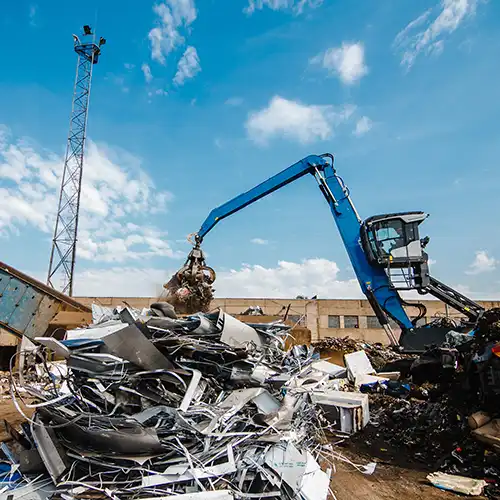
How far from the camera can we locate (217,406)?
3.34 meters

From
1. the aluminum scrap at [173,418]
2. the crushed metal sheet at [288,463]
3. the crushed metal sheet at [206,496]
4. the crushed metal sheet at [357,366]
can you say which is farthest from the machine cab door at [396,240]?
the crushed metal sheet at [206,496]

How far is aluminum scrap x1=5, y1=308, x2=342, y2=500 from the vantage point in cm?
271

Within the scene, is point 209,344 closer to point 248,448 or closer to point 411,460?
point 248,448

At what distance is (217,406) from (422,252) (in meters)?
6.32

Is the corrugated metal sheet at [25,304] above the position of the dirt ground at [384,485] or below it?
above

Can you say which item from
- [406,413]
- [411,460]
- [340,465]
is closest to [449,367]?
[406,413]

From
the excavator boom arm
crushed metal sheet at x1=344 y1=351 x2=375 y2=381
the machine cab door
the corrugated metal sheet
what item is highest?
the excavator boom arm

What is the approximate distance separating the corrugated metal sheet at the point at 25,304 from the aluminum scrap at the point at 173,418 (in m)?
4.01

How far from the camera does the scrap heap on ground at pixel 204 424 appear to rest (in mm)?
2727

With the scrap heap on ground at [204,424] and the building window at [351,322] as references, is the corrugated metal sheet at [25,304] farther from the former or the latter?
the building window at [351,322]

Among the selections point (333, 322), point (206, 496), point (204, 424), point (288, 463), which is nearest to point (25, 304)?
point (204, 424)

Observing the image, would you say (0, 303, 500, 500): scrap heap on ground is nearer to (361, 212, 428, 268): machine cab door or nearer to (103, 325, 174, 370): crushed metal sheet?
(103, 325, 174, 370): crushed metal sheet

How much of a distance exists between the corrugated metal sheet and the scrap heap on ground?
3.59 metres

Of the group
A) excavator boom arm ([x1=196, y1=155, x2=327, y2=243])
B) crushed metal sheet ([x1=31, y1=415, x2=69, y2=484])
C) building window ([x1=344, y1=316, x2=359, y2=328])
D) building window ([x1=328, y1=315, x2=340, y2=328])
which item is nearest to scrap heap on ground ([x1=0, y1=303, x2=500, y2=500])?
crushed metal sheet ([x1=31, y1=415, x2=69, y2=484])
